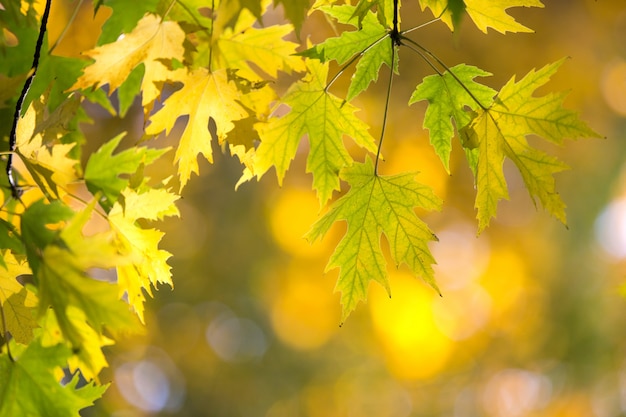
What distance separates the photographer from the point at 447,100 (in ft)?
3.96

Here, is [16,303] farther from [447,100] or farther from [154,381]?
[154,381]

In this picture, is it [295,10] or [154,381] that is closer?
[295,10]

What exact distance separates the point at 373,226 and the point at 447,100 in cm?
28

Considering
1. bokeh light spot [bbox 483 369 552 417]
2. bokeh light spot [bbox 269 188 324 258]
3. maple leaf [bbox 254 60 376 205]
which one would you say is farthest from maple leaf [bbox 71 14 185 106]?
bokeh light spot [bbox 483 369 552 417]

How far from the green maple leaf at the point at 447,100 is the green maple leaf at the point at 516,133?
0.11 ft

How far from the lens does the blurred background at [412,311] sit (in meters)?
9.14

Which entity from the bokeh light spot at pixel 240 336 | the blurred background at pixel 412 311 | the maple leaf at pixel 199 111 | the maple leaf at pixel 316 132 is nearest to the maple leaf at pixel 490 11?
the maple leaf at pixel 316 132

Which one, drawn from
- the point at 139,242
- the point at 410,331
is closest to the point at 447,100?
the point at 139,242

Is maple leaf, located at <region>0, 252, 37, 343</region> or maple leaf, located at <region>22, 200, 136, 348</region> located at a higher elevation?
maple leaf, located at <region>22, 200, 136, 348</region>

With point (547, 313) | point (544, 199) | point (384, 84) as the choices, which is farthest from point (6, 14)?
point (547, 313)

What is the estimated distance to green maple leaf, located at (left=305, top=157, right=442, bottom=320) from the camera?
4.10 ft

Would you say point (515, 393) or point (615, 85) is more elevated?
point (615, 85)

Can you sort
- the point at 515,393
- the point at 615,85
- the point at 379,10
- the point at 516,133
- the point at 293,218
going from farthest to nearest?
the point at 515,393 < the point at 293,218 < the point at 615,85 < the point at 516,133 < the point at 379,10

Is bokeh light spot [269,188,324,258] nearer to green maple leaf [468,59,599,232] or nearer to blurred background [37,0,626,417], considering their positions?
blurred background [37,0,626,417]
